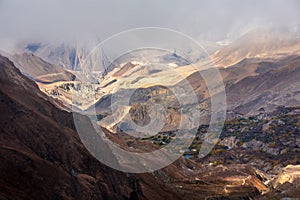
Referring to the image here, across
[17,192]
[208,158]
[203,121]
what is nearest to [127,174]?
[17,192]

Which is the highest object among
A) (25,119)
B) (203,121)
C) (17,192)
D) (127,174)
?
(25,119)

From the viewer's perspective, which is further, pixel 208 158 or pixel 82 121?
pixel 208 158

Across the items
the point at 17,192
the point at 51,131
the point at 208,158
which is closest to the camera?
the point at 17,192

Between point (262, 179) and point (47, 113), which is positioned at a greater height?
point (47, 113)

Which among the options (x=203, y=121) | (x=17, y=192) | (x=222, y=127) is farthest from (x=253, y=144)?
(x=17, y=192)

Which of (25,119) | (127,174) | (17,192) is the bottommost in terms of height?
(127,174)

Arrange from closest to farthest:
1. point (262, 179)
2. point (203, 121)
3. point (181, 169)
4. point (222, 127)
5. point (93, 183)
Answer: point (93, 183), point (181, 169), point (262, 179), point (222, 127), point (203, 121)

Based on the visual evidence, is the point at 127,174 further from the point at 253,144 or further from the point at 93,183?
the point at 253,144

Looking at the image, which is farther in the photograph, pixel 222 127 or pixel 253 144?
pixel 222 127

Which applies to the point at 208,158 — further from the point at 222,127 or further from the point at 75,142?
the point at 75,142
